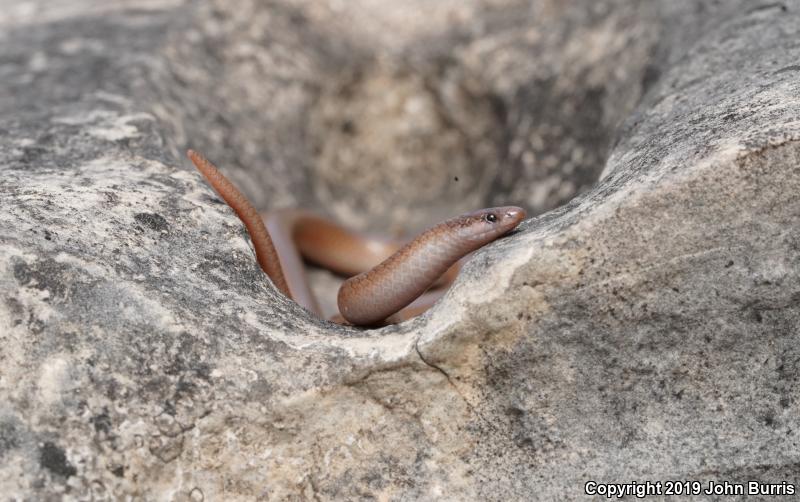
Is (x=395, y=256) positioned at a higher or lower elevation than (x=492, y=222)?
lower

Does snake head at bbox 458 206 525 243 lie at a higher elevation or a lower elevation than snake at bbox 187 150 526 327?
higher

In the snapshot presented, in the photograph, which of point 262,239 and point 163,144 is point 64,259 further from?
point 163,144

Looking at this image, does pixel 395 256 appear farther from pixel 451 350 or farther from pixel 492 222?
pixel 451 350

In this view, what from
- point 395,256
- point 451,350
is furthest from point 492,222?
point 451,350

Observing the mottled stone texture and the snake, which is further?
the snake

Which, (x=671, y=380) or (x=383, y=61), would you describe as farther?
(x=383, y=61)

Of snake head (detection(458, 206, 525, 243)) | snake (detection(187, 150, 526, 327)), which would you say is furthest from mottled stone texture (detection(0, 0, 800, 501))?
snake head (detection(458, 206, 525, 243))

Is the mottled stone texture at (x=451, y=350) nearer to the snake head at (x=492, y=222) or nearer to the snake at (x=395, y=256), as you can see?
the snake at (x=395, y=256)

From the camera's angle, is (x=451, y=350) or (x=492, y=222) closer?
(x=451, y=350)

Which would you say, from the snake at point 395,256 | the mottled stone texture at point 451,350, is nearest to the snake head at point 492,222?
the snake at point 395,256

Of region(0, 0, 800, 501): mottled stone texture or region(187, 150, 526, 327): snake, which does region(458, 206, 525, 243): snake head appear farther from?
region(0, 0, 800, 501): mottled stone texture

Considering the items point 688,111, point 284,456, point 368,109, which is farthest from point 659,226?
point 368,109
